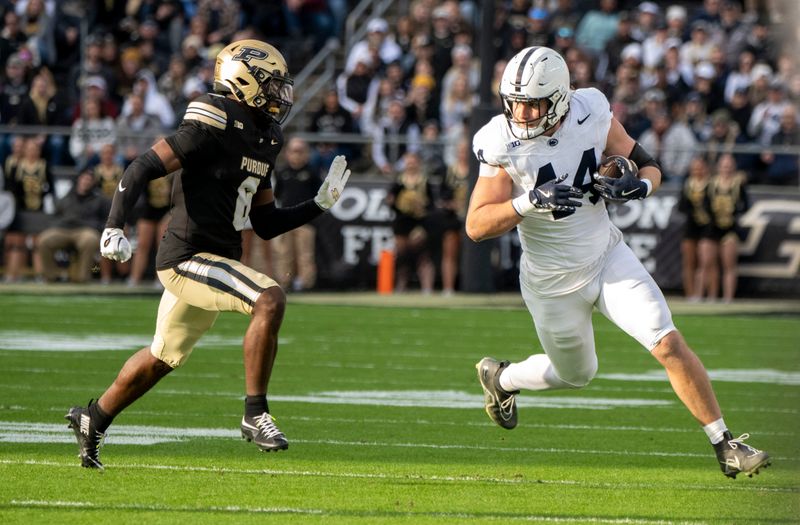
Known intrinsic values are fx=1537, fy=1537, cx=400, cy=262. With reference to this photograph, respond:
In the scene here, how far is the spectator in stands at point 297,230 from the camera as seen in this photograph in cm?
1638

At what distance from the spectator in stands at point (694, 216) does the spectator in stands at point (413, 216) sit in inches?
106

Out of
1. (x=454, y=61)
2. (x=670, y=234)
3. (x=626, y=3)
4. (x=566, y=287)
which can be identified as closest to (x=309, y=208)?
(x=566, y=287)

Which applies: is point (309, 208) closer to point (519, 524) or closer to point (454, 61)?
point (519, 524)

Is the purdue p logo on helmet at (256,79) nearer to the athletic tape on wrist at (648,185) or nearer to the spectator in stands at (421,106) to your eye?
the athletic tape on wrist at (648,185)

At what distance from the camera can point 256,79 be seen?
20.0 ft

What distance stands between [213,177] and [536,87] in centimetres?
131

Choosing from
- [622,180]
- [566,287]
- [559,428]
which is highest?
[622,180]

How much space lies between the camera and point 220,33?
66.6 ft

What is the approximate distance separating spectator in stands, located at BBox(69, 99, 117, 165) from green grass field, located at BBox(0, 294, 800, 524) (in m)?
5.60

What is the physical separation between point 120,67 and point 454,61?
4643 millimetres

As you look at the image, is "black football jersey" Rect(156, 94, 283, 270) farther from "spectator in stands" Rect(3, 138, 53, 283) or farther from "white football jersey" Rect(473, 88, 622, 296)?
"spectator in stands" Rect(3, 138, 53, 283)

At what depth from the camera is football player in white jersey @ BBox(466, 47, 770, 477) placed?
5.70 m

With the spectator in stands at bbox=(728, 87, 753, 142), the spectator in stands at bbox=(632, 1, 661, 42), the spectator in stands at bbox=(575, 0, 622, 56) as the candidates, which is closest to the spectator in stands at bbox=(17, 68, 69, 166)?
the spectator in stands at bbox=(575, 0, 622, 56)

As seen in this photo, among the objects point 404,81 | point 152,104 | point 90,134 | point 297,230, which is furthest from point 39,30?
point 297,230
